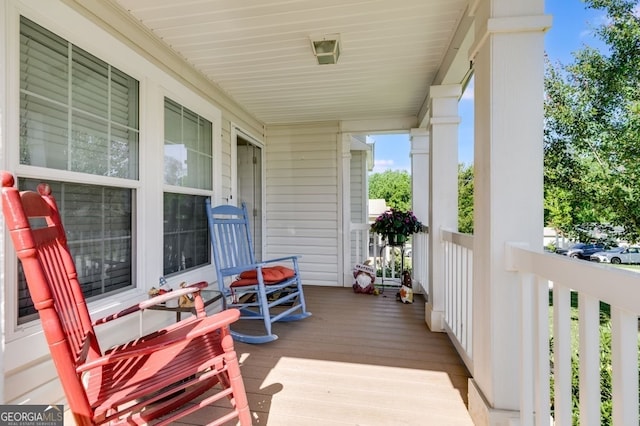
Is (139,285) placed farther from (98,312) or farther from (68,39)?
(68,39)

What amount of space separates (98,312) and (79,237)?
0.45 meters

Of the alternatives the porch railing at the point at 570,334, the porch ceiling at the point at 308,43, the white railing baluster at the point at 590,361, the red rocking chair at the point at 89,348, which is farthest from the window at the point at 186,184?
the white railing baluster at the point at 590,361

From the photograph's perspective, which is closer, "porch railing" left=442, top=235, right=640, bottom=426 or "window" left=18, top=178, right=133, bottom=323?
"porch railing" left=442, top=235, right=640, bottom=426

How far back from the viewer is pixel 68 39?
1673mm

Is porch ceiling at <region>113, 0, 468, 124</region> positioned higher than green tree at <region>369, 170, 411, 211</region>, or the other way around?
green tree at <region>369, 170, 411, 211</region>

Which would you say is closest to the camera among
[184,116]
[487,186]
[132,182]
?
[487,186]

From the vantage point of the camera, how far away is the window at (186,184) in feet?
8.34

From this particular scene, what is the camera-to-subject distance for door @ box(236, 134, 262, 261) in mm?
4504

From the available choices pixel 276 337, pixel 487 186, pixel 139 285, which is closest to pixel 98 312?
pixel 139 285

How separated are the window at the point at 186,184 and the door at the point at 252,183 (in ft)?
4.40

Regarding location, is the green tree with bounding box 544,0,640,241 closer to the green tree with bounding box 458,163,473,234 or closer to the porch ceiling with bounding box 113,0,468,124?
the green tree with bounding box 458,163,473,234

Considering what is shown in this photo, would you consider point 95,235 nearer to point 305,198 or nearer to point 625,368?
point 625,368

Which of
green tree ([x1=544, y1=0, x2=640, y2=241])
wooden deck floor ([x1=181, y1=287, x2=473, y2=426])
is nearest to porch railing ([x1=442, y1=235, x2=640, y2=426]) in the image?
wooden deck floor ([x1=181, y1=287, x2=473, y2=426])

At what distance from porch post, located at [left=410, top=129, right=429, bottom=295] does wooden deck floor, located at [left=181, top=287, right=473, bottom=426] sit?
1111 mm
